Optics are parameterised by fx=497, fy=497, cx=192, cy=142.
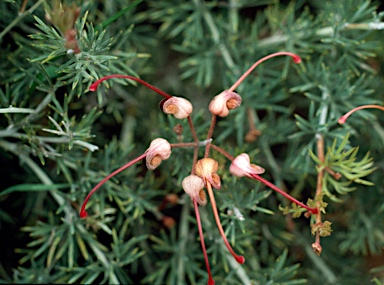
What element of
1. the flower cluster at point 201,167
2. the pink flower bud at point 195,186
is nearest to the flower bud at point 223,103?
the flower cluster at point 201,167

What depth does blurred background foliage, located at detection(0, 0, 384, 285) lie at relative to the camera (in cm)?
95

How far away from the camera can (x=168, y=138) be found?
1033mm

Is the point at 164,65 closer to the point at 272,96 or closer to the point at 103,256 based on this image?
the point at 272,96

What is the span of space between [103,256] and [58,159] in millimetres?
215

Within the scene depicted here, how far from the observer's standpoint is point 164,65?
4.58ft

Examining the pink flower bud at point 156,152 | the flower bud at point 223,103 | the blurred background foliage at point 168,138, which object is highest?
the flower bud at point 223,103

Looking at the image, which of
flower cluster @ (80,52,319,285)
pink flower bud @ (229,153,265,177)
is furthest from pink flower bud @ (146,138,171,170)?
pink flower bud @ (229,153,265,177)

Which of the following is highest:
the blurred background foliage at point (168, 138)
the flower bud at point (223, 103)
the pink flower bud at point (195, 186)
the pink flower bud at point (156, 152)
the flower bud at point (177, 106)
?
the flower bud at point (177, 106)

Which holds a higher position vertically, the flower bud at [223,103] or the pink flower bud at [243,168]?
the flower bud at [223,103]

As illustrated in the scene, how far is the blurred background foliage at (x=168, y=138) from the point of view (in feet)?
3.12

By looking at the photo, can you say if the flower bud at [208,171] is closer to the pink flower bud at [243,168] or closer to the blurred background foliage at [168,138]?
the pink flower bud at [243,168]

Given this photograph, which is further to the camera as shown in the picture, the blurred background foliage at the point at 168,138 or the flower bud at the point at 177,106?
the blurred background foliage at the point at 168,138

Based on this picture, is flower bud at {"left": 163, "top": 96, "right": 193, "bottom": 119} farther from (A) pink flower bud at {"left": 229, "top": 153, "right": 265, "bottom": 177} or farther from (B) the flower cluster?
(A) pink flower bud at {"left": 229, "top": 153, "right": 265, "bottom": 177}

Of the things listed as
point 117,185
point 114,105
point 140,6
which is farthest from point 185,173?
point 140,6
